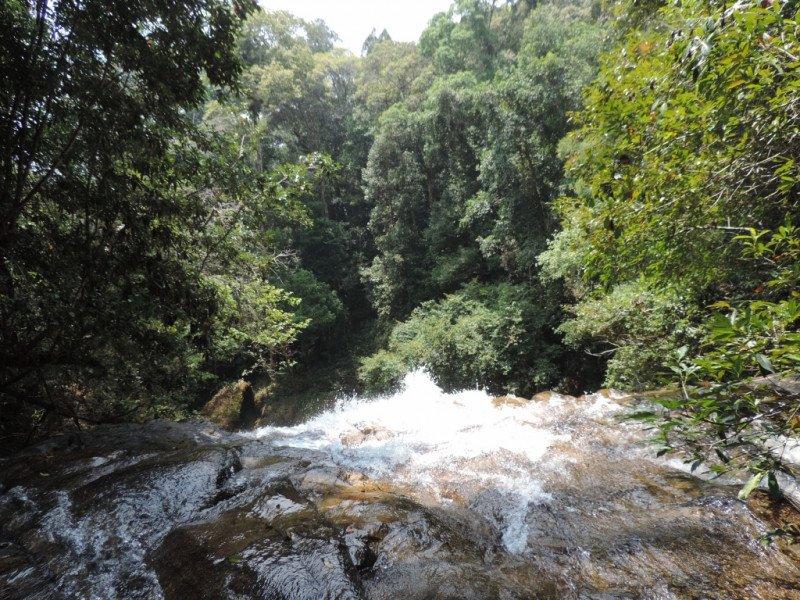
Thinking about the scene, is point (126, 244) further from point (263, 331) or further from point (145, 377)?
point (263, 331)

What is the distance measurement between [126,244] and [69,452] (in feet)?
8.61

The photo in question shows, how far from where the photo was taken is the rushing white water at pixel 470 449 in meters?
3.91

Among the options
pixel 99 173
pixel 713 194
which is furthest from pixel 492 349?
pixel 99 173

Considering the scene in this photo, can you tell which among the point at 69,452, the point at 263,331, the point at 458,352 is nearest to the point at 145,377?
the point at 69,452

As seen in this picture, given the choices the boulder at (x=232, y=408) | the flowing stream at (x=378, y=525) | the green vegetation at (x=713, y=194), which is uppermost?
the green vegetation at (x=713, y=194)

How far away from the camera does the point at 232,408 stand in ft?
47.3

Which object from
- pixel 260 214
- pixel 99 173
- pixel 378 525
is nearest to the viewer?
pixel 378 525

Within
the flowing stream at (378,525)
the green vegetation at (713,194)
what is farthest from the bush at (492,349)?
the green vegetation at (713,194)

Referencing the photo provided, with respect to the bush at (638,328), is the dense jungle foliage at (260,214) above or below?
above

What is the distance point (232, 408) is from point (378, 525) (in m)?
13.1

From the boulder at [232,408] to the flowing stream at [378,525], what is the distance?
9.41m

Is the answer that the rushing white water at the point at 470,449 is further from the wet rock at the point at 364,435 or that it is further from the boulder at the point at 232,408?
the boulder at the point at 232,408

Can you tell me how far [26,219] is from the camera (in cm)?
406

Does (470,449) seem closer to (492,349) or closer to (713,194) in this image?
(713,194)
